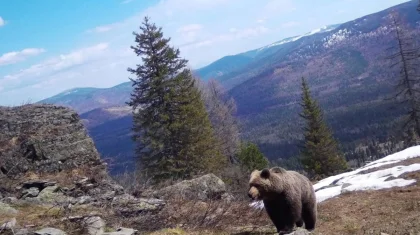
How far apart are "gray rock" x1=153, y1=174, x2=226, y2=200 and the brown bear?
349cm

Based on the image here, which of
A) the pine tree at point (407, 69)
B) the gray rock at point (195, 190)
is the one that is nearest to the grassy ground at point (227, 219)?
the gray rock at point (195, 190)

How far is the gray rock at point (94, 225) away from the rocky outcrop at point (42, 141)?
266 inches

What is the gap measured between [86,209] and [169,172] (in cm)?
1458

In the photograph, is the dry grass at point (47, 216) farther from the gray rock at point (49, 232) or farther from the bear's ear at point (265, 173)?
the bear's ear at point (265, 173)

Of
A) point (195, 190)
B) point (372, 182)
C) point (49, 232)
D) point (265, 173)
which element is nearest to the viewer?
point (49, 232)

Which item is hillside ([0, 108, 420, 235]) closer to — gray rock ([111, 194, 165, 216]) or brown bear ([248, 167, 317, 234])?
gray rock ([111, 194, 165, 216])

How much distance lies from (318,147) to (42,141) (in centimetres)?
2800

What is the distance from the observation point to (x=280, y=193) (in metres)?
8.30

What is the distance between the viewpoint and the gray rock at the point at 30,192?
11.8 metres

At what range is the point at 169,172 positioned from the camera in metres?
24.3

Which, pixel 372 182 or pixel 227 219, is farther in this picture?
pixel 372 182

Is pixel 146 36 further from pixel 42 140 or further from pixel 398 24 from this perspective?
pixel 398 24

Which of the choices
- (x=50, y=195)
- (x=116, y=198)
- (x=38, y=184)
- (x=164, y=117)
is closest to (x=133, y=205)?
(x=116, y=198)

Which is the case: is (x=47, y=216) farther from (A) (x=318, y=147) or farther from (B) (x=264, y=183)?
(A) (x=318, y=147)
